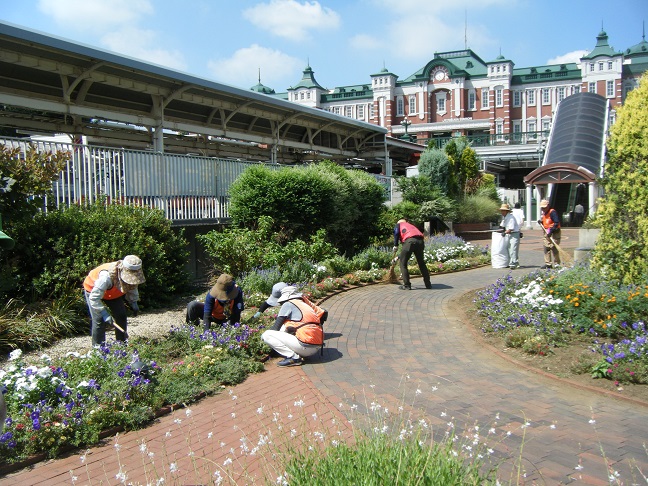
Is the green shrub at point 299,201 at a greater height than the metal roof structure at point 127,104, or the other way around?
the metal roof structure at point 127,104

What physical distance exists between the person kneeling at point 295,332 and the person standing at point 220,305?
73cm

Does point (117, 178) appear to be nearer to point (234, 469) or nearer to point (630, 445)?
point (234, 469)

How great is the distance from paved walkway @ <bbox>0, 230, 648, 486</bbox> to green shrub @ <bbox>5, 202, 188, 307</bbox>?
121 inches

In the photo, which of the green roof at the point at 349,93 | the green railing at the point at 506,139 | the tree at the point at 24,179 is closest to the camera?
the tree at the point at 24,179

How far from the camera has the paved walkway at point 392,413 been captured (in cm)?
401

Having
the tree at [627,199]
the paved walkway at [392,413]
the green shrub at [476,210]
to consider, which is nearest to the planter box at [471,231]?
the green shrub at [476,210]

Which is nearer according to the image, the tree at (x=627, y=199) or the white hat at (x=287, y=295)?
the white hat at (x=287, y=295)

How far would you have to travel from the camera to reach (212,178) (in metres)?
13.2

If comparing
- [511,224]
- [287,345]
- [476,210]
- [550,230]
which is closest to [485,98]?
[476,210]

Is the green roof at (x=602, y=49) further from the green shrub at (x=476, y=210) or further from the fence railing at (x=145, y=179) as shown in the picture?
the fence railing at (x=145, y=179)

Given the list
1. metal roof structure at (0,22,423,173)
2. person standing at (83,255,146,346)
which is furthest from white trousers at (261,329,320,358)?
metal roof structure at (0,22,423,173)

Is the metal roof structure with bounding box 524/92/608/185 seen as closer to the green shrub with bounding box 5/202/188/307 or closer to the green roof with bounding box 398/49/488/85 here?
the green shrub with bounding box 5/202/188/307

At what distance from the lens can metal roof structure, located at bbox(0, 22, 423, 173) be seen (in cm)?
1224

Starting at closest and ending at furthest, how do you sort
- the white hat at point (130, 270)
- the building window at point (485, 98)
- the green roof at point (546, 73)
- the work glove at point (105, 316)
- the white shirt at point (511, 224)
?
1. the work glove at point (105, 316)
2. the white hat at point (130, 270)
3. the white shirt at point (511, 224)
4. the green roof at point (546, 73)
5. the building window at point (485, 98)
